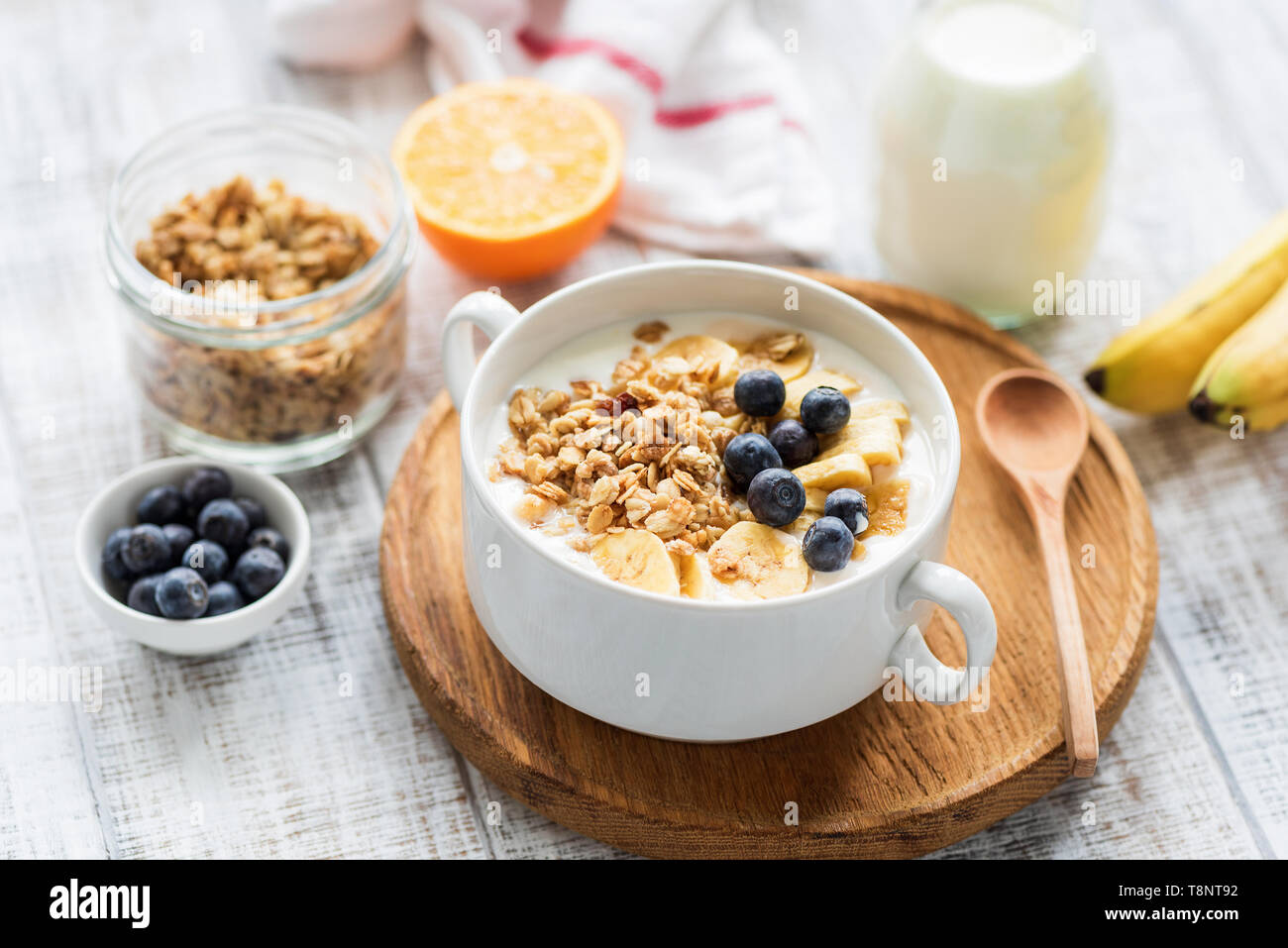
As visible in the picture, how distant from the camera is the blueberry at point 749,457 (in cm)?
121

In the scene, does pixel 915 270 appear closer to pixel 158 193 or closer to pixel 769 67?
pixel 769 67

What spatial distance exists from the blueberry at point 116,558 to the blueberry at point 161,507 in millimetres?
35

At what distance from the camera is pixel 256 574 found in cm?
134

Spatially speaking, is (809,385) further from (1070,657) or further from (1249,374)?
(1249,374)

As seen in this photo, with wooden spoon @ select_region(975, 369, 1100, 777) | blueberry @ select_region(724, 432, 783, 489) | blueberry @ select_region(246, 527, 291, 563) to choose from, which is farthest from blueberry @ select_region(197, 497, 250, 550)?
wooden spoon @ select_region(975, 369, 1100, 777)

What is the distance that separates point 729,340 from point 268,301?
0.55 metres

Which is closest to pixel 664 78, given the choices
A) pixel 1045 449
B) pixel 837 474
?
pixel 1045 449

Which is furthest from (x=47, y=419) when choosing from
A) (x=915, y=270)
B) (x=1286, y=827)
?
(x=1286, y=827)

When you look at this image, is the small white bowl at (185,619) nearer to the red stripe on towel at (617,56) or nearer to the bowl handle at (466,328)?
the bowl handle at (466,328)

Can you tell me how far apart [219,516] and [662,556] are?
52cm

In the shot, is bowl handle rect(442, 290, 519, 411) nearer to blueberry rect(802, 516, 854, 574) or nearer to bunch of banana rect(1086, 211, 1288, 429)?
blueberry rect(802, 516, 854, 574)

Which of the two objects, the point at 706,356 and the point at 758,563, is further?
the point at 706,356

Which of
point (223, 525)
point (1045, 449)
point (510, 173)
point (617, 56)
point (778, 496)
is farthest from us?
point (617, 56)

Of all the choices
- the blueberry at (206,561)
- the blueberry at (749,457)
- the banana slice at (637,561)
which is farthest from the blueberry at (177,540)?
the blueberry at (749,457)
